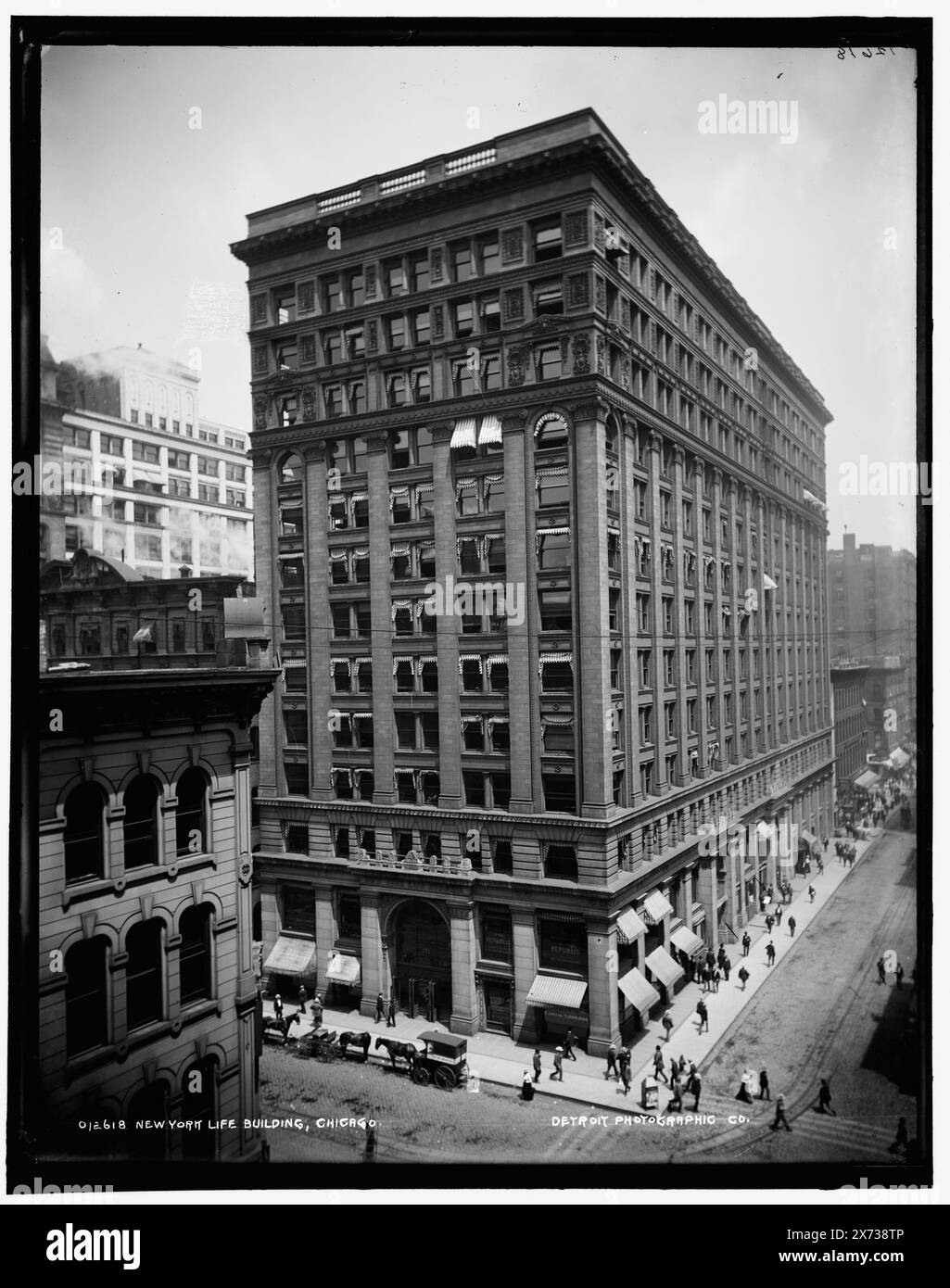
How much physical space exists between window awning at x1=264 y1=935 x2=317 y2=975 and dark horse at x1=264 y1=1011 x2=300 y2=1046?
4.56 ft

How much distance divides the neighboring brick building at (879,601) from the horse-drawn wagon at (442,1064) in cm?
1178

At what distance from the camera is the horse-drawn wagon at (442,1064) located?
18.3m

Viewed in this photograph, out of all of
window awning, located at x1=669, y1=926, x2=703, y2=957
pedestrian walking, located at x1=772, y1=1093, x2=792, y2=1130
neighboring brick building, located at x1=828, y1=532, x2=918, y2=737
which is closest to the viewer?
neighboring brick building, located at x1=828, y1=532, x2=918, y2=737

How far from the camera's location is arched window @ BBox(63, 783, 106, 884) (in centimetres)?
1357

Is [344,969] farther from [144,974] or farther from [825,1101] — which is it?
[825,1101]

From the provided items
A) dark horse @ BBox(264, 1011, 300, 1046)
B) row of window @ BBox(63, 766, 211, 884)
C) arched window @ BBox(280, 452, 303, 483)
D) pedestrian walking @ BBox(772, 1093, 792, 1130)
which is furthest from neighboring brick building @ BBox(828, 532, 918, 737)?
dark horse @ BBox(264, 1011, 300, 1046)


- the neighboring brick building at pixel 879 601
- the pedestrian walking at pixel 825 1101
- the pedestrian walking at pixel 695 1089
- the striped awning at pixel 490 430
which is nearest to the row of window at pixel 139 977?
the pedestrian walking at pixel 695 1089

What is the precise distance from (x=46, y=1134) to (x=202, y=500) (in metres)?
12.3

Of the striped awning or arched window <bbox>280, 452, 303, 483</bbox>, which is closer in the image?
the striped awning

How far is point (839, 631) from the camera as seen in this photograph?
20875 mm

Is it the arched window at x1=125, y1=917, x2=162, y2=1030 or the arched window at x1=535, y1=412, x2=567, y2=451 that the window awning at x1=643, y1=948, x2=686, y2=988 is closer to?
the arched window at x1=125, y1=917, x2=162, y2=1030

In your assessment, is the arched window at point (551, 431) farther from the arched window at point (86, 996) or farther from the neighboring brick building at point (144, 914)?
the arched window at point (86, 996)

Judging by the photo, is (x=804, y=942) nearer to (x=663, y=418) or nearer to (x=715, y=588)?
(x=715, y=588)
